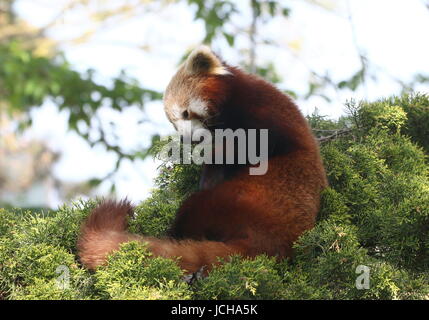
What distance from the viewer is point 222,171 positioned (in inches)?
118

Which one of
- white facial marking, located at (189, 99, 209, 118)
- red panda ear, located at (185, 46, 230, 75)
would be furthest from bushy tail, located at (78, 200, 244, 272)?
red panda ear, located at (185, 46, 230, 75)

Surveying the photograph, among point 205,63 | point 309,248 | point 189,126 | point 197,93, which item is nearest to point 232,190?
point 309,248

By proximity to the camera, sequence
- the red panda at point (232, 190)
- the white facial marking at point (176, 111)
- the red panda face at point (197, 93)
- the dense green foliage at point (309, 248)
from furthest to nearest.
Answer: the white facial marking at point (176, 111), the red panda face at point (197, 93), the red panda at point (232, 190), the dense green foliage at point (309, 248)

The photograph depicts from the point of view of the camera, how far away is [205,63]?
326 centimetres

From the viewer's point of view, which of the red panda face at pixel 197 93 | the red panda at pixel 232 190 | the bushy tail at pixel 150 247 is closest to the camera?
the bushy tail at pixel 150 247

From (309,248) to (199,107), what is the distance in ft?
3.68

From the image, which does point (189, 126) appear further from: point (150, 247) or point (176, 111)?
point (150, 247)

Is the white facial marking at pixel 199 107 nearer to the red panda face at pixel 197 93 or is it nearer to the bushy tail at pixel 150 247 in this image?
the red panda face at pixel 197 93

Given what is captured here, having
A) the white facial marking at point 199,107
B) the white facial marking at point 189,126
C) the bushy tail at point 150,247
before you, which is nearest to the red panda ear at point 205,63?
the white facial marking at point 199,107

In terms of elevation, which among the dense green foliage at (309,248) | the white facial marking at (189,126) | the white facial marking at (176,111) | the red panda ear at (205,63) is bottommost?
the dense green foliage at (309,248)

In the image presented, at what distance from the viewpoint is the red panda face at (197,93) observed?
10.3 feet

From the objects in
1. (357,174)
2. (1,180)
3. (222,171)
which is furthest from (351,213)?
(1,180)

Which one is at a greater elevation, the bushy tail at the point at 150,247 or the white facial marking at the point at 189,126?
the white facial marking at the point at 189,126
